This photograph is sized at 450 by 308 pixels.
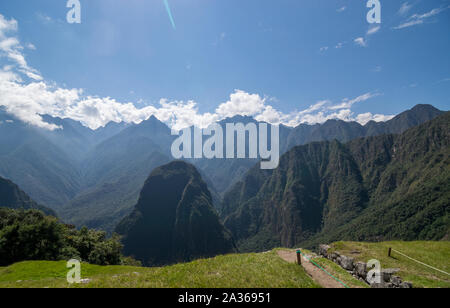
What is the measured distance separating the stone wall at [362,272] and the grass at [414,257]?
0.73 meters

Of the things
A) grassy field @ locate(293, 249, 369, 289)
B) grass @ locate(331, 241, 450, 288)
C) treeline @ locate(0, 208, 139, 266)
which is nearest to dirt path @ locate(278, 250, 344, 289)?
grassy field @ locate(293, 249, 369, 289)

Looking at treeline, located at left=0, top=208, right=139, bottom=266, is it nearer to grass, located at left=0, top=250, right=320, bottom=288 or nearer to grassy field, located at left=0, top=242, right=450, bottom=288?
grassy field, located at left=0, top=242, right=450, bottom=288

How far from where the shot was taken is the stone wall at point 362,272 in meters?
14.9

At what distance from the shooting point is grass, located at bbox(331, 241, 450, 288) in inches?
605

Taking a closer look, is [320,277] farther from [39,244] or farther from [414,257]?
[39,244]

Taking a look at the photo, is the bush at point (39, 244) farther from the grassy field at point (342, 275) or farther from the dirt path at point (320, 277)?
the grassy field at point (342, 275)

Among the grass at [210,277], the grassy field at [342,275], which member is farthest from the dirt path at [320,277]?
the grass at [210,277]

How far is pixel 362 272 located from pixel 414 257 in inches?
312

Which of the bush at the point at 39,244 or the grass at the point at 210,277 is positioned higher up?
the grass at the point at 210,277

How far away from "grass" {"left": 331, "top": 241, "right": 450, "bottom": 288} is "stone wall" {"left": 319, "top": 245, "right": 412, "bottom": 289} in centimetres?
73
